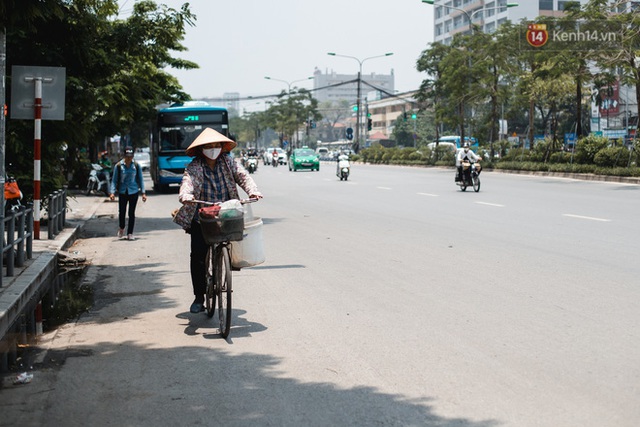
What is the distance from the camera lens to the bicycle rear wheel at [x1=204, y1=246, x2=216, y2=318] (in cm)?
761

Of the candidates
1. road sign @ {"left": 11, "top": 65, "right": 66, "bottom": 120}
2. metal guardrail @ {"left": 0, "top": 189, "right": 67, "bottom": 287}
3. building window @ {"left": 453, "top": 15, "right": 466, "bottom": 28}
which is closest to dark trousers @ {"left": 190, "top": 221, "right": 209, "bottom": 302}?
metal guardrail @ {"left": 0, "top": 189, "right": 67, "bottom": 287}

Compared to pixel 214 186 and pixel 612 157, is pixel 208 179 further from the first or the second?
pixel 612 157

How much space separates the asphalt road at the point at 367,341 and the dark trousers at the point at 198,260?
0.27 metres

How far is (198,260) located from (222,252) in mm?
733

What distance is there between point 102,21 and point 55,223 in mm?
3489

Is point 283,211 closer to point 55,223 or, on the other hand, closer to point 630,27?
point 55,223

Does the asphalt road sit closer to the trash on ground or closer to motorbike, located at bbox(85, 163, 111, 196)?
the trash on ground

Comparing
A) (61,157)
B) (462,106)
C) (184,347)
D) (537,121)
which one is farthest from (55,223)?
(537,121)

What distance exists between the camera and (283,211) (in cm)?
2138

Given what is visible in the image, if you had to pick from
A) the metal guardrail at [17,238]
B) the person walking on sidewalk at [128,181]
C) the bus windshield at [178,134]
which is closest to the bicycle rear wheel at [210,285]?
the metal guardrail at [17,238]

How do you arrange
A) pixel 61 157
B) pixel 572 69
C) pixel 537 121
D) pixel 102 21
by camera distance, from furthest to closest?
pixel 537 121, pixel 572 69, pixel 61 157, pixel 102 21

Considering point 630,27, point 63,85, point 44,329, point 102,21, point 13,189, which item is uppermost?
point 630,27

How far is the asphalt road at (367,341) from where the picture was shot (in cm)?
492

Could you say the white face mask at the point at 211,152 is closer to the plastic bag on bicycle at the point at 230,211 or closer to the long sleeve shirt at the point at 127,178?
the plastic bag on bicycle at the point at 230,211
